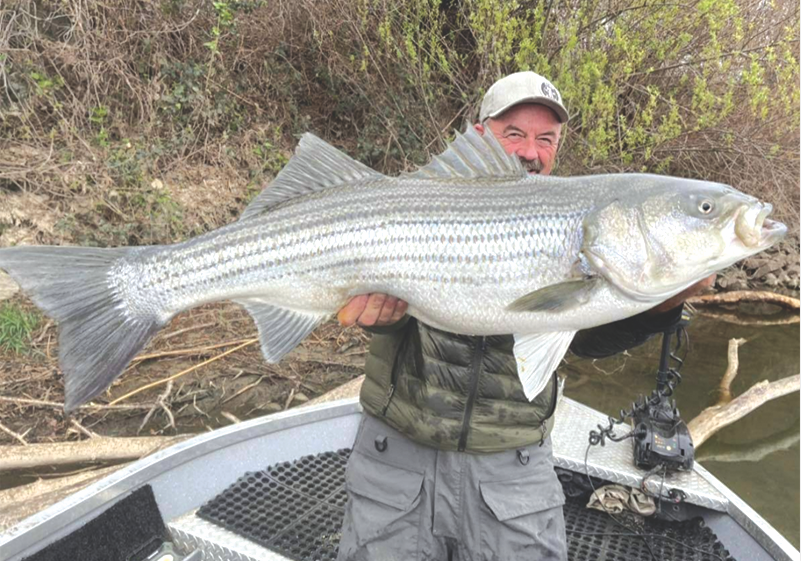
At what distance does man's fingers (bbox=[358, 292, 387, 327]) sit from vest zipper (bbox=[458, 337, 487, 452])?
47 centimetres

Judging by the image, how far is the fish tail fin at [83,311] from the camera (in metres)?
1.99

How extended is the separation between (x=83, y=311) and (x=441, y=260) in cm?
139

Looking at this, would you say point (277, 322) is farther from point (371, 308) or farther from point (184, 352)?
point (184, 352)

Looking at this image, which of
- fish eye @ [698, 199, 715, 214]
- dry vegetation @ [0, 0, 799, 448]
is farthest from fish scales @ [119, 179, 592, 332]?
dry vegetation @ [0, 0, 799, 448]

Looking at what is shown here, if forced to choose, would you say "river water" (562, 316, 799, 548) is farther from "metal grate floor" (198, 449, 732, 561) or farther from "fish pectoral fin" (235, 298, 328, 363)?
"fish pectoral fin" (235, 298, 328, 363)

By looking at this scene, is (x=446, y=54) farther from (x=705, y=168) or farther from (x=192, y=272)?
(x=192, y=272)

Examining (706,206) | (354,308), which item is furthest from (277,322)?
(706,206)

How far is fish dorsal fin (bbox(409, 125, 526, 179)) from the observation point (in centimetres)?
225

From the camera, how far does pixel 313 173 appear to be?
232 centimetres

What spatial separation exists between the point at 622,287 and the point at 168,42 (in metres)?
8.63

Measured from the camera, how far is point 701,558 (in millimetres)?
3037

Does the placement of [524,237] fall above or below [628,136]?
below

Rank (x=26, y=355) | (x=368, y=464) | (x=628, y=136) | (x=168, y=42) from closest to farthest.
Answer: (x=368, y=464) → (x=26, y=355) → (x=628, y=136) → (x=168, y=42)

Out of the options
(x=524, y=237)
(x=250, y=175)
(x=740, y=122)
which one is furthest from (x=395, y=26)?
(x=524, y=237)
